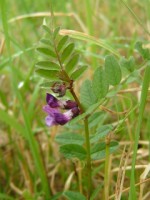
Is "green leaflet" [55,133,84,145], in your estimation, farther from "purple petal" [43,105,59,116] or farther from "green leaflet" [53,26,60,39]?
"green leaflet" [53,26,60,39]

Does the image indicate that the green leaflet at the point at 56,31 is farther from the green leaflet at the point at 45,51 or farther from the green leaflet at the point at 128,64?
the green leaflet at the point at 128,64

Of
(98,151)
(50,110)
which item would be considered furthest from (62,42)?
(98,151)

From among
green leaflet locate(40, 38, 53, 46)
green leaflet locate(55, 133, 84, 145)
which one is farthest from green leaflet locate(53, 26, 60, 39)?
green leaflet locate(55, 133, 84, 145)

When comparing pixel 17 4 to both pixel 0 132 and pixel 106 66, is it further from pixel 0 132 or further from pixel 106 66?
pixel 106 66

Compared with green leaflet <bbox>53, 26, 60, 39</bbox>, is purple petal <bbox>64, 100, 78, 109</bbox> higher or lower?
lower

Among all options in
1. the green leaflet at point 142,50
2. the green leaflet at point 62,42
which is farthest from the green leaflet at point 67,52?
the green leaflet at point 142,50

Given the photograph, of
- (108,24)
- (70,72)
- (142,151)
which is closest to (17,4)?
(108,24)
